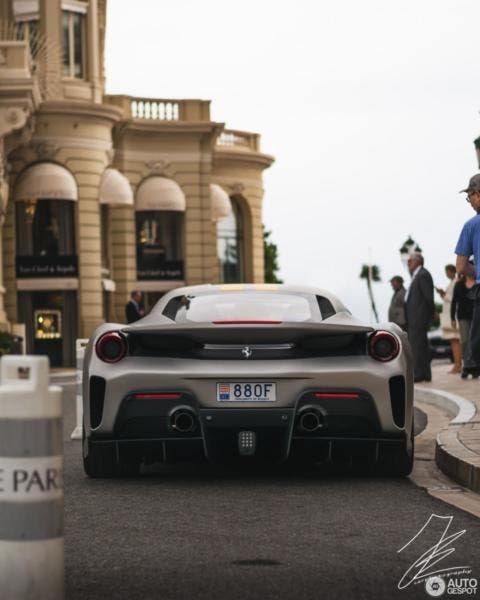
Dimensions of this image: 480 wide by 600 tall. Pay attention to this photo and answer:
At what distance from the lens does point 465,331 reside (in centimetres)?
2322

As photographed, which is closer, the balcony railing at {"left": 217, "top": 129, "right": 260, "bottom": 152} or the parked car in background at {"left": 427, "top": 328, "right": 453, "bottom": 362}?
the parked car in background at {"left": 427, "top": 328, "right": 453, "bottom": 362}

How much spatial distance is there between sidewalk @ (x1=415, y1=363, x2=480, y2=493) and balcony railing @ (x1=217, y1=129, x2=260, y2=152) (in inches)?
1621

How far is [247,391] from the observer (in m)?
→ 9.84

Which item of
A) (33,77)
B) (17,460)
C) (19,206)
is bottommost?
(17,460)

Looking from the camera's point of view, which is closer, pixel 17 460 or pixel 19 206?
pixel 17 460

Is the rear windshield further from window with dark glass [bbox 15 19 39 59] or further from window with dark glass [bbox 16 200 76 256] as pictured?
window with dark glass [bbox 15 19 39 59]

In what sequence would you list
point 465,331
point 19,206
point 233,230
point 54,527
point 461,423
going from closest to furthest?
point 54,527 < point 461,423 < point 465,331 < point 19,206 < point 233,230

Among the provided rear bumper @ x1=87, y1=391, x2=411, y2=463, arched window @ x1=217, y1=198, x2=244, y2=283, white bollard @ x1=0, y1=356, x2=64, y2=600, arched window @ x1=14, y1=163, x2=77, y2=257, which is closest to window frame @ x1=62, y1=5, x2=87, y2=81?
arched window @ x1=14, y1=163, x2=77, y2=257

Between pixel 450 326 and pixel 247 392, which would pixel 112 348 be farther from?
pixel 450 326

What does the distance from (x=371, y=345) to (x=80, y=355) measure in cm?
494

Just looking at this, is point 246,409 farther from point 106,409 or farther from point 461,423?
point 461,423

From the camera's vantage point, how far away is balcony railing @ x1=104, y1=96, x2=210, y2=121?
54938 millimetres

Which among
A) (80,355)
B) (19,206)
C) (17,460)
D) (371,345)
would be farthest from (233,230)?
(17,460)

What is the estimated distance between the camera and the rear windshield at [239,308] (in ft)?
34.5
